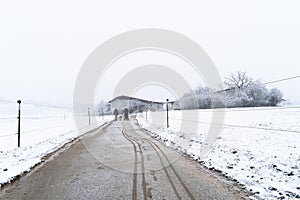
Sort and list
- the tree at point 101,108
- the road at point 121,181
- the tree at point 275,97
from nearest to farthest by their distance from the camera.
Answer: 1. the road at point 121,181
2. the tree at point 275,97
3. the tree at point 101,108

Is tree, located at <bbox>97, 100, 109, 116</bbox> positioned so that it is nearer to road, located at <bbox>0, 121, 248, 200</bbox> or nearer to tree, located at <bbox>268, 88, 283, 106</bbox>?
tree, located at <bbox>268, 88, 283, 106</bbox>

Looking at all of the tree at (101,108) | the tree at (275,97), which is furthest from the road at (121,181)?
the tree at (101,108)

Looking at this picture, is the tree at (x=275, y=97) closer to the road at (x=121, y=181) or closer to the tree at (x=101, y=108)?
the road at (x=121, y=181)

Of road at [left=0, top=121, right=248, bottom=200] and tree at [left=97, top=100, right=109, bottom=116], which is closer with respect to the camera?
road at [left=0, top=121, right=248, bottom=200]

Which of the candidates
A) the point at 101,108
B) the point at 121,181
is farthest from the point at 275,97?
the point at 101,108

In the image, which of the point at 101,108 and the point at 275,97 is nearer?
the point at 275,97

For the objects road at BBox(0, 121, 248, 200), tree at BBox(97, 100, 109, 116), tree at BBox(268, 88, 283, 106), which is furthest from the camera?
tree at BBox(97, 100, 109, 116)

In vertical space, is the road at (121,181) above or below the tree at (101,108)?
below

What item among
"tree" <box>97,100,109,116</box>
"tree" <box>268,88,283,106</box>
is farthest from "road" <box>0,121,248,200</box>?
"tree" <box>97,100,109,116</box>

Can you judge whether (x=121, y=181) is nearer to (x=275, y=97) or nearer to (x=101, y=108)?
(x=275, y=97)

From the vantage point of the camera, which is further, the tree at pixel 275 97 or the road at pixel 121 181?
the tree at pixel 275 97

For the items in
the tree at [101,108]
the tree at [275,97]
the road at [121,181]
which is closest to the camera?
the road at [121,181]

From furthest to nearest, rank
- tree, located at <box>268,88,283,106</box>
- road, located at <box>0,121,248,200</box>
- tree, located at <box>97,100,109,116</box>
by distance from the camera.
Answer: tree, located at <box>97,100,109,116</box> < tree, located at <box>268,88,283,106</box> < road, located at <box>0,121,248,200</box>

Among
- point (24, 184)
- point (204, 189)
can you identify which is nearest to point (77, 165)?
point (24, 184)
